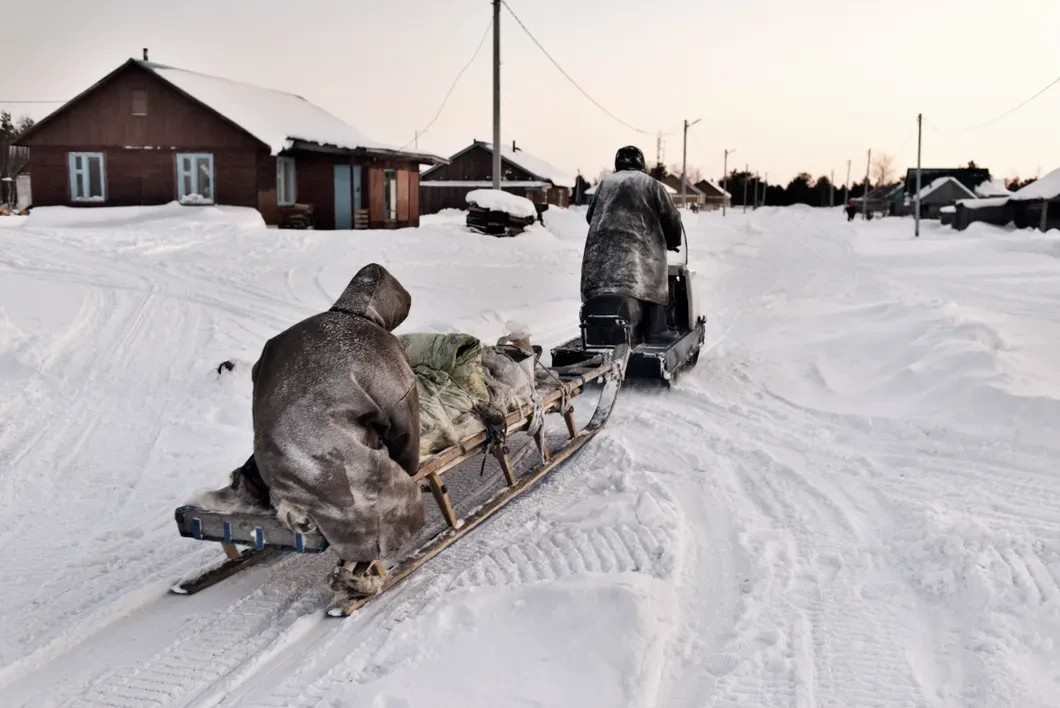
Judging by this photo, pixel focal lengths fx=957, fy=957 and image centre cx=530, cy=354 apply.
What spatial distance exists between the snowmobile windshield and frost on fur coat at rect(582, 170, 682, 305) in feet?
16.1

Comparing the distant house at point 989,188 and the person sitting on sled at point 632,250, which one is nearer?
the person sitting on sled at point 632,250

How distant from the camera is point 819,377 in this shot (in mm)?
9359

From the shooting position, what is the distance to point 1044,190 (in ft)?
136

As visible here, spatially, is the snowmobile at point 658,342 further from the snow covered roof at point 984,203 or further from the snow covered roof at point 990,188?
the snow covered roof at point 990,188

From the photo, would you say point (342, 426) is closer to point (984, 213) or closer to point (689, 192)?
point (984, 213)

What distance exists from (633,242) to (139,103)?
19.7 m

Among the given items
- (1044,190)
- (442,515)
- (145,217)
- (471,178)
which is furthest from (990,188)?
(442,515)

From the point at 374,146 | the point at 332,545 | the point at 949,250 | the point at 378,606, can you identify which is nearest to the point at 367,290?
the point at 332,545

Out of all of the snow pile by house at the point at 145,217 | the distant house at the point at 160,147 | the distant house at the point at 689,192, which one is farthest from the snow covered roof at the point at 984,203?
the distant house at the point at 689,192

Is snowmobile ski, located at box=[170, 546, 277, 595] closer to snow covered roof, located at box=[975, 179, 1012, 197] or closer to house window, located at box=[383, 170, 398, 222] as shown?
house window, located at box=[383, 170, 398, 222]

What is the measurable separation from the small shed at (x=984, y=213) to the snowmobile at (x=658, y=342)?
4469 cm

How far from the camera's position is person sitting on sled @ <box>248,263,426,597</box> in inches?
165

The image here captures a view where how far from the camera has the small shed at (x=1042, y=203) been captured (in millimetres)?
41031

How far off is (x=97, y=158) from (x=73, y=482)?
21.4m
